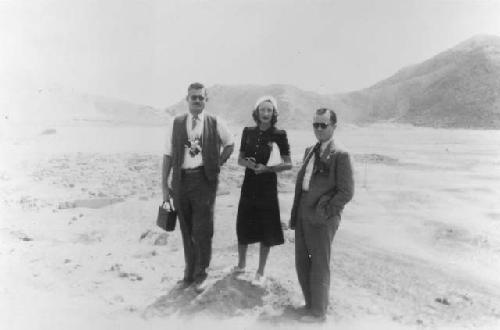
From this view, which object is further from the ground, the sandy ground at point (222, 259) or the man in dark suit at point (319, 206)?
the man in dark suit at point (319, 206)

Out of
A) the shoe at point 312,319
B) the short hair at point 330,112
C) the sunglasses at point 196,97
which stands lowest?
the shoe at point 312,319

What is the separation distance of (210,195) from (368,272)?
200 cm

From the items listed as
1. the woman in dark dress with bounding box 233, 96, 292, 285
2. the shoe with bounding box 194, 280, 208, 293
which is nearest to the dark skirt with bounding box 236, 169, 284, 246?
the woman in dark dress with bounding box 233, 96, 292, 285

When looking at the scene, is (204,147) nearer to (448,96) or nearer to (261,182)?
(261,182)

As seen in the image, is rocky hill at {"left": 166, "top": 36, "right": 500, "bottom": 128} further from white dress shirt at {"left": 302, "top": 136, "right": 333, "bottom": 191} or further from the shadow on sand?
white dress shirt at {"left": 302, "top": 136, "right": 333, "bottom": 191}

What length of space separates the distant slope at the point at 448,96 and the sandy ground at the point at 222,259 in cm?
2528

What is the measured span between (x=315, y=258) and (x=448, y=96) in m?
39.3

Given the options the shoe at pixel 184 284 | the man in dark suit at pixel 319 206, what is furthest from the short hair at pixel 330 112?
the shoe at pixel 184 284

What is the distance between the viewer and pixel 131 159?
12.2m

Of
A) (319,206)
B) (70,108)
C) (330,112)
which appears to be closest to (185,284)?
(319,206)

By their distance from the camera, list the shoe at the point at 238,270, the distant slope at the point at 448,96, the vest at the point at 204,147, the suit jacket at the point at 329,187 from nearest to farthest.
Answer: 1. the suit jacket at the point at 329,187
2. the vest at the point at 204,147
3. the shoe at the point at 238,270
4. the distant slope at the point at 448,96

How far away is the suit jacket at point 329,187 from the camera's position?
317cm

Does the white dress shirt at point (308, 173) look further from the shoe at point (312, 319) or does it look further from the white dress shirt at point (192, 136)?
the shoe at point (312, 319)

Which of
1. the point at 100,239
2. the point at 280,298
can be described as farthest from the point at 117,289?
the point at 100,239
